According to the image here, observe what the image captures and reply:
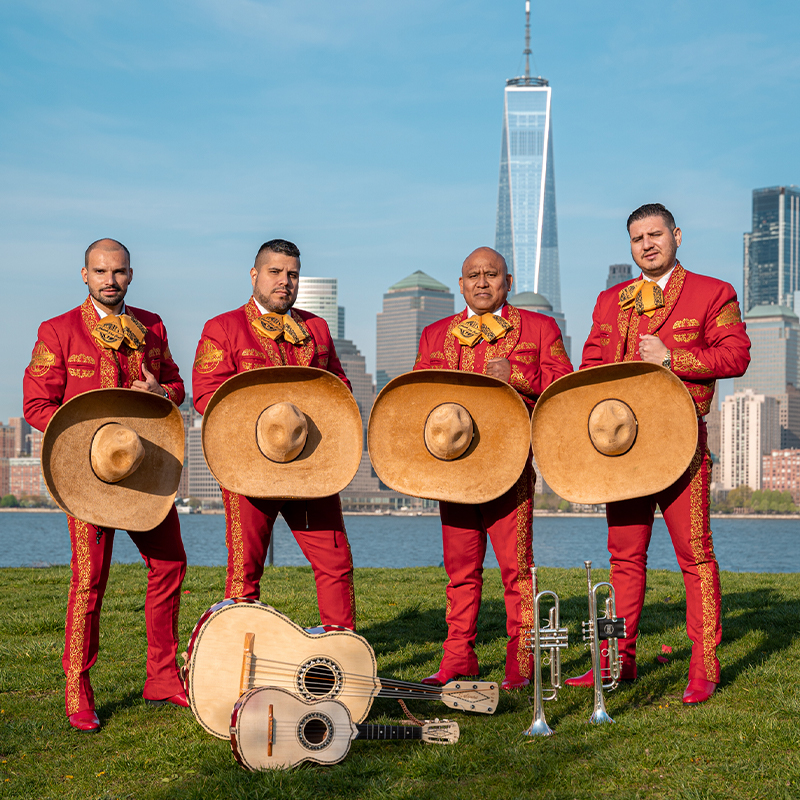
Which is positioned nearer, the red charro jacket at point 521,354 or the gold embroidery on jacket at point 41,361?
the gold embroidery on jacket at point 41,361

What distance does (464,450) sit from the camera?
519 cm

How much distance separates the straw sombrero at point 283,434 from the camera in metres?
4.93

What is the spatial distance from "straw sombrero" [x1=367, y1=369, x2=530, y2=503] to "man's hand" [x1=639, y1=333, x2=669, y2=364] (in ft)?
→ 2.44

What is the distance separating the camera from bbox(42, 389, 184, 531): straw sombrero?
4824mm

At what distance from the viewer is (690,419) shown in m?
5.00

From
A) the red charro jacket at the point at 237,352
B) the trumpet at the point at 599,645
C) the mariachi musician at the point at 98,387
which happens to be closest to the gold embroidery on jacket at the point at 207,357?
the red charro jacket at the point at 237,352

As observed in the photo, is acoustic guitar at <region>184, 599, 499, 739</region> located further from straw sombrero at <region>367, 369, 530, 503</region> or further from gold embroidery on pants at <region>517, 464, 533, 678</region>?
gold embroidery on pants at <region>517, 464, 533, 678</region>

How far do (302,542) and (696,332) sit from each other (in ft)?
8.43

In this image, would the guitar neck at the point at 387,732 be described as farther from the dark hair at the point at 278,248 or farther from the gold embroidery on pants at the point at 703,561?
the dark hair at the point at 278,248

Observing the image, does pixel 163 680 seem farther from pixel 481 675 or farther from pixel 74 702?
pixel 481 675

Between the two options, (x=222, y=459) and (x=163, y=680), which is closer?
(x=222, y=459)

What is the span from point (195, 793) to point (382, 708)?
1459 millimetres

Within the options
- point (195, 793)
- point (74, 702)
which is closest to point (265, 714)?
point (195, 793)

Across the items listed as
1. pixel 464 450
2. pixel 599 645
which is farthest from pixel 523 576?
pixel 464 450
